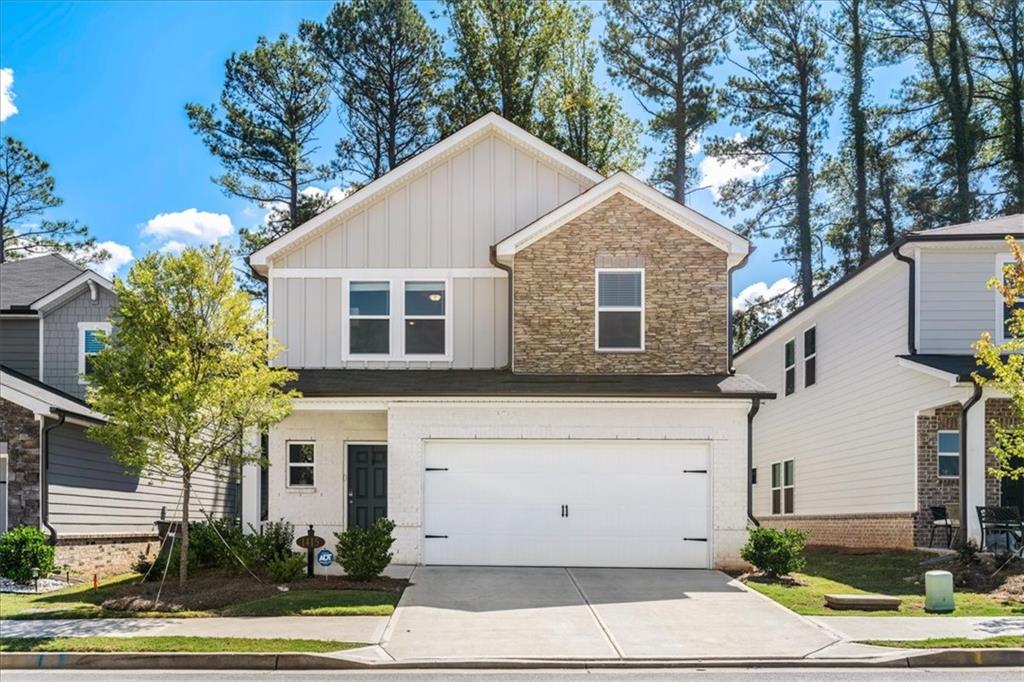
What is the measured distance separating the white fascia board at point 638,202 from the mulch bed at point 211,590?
6885 millimetres

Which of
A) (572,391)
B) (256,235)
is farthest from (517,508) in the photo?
(256,235)

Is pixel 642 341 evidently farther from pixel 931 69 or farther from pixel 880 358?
pixel 931 69

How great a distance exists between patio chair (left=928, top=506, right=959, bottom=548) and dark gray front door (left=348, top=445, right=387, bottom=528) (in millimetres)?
10384

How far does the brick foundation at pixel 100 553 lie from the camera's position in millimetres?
19641

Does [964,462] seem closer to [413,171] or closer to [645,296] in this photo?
[645,296]

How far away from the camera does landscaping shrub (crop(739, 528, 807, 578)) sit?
17.3 m

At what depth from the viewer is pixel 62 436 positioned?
66.6ft

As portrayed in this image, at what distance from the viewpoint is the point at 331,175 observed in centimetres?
3759

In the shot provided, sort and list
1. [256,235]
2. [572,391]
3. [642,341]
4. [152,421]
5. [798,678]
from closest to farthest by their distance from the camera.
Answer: [798,678]
[152,421]
[572,391]
[642,341]
[256,235]

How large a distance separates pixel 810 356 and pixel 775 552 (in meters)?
11.0

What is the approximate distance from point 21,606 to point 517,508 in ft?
26.2

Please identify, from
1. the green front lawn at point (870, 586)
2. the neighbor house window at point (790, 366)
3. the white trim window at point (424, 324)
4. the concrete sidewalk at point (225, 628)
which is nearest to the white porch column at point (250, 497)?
the white trim window at point (424, 324)

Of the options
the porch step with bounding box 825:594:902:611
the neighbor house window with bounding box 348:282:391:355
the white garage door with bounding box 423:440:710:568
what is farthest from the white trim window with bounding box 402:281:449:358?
the porch step with bounding box 825:594:902:611

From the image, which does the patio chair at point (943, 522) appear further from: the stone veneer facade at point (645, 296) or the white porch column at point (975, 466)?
the stone veneer facade at point (645, 296)
